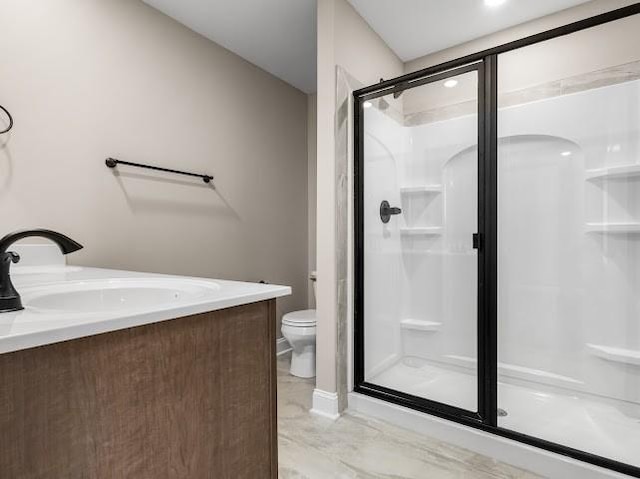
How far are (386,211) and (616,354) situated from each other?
4.90 ft

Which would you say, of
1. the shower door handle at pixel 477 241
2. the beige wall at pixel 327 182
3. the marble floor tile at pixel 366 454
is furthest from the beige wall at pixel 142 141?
the shower door handle at pixel 477 241

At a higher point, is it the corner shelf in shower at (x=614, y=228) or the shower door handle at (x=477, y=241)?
the corner shelf in shower at (x=614, y=228)

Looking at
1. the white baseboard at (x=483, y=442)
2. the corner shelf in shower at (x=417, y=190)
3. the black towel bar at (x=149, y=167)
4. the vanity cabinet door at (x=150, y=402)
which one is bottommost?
the white baseboard at (x=483, y=442)

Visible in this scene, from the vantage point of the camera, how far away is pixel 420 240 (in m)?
2.40

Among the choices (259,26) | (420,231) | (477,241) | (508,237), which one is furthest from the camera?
(420,231)

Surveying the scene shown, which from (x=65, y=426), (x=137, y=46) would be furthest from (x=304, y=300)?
(x=65, y=426)

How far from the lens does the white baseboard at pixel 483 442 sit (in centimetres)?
139

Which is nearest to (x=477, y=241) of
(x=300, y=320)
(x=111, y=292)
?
(x=300, y=320)

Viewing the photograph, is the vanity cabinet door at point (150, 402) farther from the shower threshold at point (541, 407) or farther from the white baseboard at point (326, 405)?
the shower threshold at point (541, 407)

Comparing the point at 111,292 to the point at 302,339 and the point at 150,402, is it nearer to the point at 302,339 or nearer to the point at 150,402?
the point at 150,402

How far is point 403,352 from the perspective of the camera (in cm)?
238

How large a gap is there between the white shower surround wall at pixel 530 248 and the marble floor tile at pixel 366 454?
1.00 ft

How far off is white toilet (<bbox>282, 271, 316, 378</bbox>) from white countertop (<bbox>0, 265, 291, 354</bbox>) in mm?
1140

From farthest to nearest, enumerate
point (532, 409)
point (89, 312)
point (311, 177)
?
1. point (311, 177)
2. point (532, 409)
3. point (89, 312)
